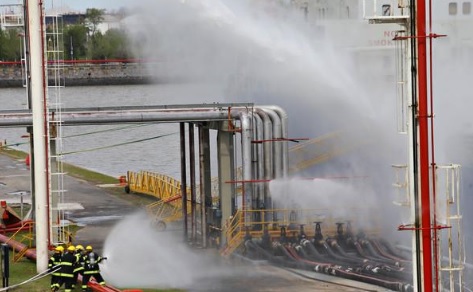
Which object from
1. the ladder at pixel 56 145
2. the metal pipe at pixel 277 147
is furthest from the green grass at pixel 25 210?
the metal pipe at pixel 277 147

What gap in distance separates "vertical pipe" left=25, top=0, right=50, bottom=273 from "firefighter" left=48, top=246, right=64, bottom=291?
0.46 metres

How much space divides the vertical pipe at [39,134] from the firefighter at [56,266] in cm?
46

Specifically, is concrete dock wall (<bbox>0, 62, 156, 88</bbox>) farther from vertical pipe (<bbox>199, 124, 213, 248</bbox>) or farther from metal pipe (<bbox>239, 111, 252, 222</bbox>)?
metal pipe (<bbox>239, 111, 252, 222</bbox>)

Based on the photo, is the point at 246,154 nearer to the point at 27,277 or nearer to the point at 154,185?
the point at 27,277

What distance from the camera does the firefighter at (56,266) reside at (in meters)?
19.8

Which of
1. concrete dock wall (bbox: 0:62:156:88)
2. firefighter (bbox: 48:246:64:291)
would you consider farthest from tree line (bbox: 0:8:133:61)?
firefighter (bbox: 48:246:64:291)

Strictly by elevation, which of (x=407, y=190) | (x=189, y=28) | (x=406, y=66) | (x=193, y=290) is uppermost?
(x=189, y=28)

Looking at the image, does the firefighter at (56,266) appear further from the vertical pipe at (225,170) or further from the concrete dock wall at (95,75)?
the concrete dock wall at (95,75)

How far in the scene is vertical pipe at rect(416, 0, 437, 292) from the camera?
529 inches

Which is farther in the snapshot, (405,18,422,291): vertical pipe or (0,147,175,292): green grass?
(0,147,175,292): green grass

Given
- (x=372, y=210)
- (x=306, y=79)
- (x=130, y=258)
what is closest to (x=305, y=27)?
(x=306, y=79)

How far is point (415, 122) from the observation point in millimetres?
13539

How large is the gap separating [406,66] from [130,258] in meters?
11.8

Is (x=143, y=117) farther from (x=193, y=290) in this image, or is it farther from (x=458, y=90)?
(x=458, y=90)
